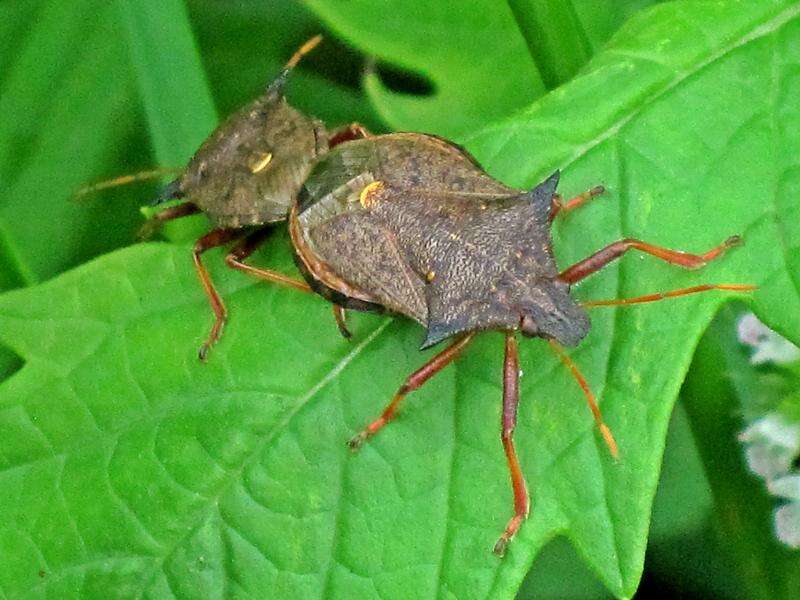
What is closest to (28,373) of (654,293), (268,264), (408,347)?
(268,264)

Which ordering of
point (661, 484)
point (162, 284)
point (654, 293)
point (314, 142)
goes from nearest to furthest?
point (654, 293) → point (162, 284) → point (314, 142) → point (661, 484)

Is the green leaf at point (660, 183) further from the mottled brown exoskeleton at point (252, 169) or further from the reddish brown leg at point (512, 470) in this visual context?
the mottled brown exoskeleton at point (252, 169)

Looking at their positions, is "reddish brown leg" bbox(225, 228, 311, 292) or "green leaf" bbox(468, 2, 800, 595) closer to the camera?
"green leaf" bbox(468, 2, 800, 595)

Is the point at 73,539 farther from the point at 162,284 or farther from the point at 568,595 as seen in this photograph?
the point at 568,595

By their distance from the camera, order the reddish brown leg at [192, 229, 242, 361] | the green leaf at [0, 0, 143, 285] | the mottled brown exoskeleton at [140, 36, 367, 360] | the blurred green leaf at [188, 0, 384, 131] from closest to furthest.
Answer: the reddish brown leg at [192, 229, 242, 361]
the mottled brown exoskeleton at [140, 36, 367, 360]
the green leaf at [0, 0, 143, 285]
the blurred green leaf at [188, 0, 384, 131]

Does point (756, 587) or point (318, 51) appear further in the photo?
point (318, 51)

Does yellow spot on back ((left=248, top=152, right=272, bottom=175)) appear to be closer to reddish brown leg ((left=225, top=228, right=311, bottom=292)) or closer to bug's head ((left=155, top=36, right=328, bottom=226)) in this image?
bug's head ((left=155, top=36, right=328, bottom=226))

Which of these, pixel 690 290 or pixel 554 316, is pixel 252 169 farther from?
pixel 690 290

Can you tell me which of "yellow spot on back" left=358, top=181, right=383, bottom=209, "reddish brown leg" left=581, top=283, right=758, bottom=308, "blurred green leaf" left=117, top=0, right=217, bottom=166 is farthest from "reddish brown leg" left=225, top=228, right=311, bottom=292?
"reddish brown leg" left=581, top=283, right=758, bottom=308
